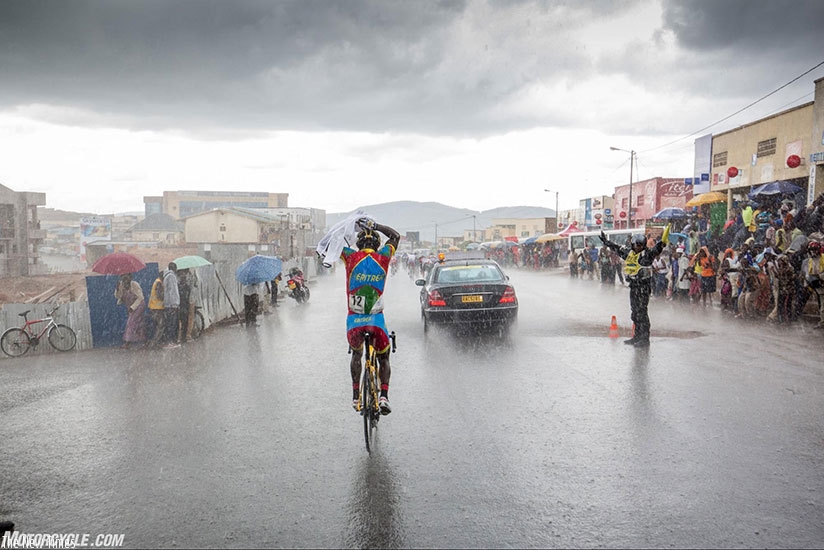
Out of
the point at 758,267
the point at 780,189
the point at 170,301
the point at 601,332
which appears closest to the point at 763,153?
the point at 780,189

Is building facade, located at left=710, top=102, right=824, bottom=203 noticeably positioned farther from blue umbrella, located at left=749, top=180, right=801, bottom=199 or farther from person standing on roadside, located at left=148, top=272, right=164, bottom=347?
person standing on roadside, located at left=148, top=272, right=164, bottom=347

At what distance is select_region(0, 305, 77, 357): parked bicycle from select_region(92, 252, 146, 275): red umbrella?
1242 millimetres

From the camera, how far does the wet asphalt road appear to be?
3.97 m

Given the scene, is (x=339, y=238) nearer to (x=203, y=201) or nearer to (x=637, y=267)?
(x=637, y=267)

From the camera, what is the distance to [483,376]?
8492 mm

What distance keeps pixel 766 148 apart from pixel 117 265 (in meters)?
27.8

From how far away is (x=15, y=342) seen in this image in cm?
1214

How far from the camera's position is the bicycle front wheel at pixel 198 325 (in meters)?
13.8

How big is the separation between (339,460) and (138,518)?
1654 mm

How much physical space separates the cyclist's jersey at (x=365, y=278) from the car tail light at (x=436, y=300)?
6.44m

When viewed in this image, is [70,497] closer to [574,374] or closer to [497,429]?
[497,429]

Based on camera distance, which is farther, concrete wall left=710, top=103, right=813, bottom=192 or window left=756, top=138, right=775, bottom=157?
window left=756, top=138, right=775, bottom=157

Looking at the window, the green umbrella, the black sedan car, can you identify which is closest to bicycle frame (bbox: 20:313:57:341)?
the green umbrella

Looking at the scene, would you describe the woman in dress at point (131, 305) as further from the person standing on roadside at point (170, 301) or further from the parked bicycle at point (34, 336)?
the parked bicycle at point (34, 336)
